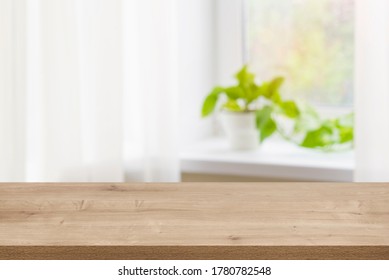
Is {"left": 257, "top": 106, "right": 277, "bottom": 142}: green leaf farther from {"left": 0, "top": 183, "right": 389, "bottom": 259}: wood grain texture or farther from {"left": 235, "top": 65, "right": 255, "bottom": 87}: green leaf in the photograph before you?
{"left": 0, "top": 183, "right": 389, "bottom": 259}: wood grain texture

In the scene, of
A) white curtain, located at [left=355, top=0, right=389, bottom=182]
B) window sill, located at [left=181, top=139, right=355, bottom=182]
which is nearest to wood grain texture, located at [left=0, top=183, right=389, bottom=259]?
white curtain, located at [left=355, top=0, right=389, bottom=182]

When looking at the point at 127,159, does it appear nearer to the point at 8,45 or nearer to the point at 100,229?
the point at 8,45

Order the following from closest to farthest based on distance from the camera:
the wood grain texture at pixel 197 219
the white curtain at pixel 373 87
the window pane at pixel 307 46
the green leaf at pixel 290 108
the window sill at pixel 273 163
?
1. the wood grain texture at pixel 197 219
2. the white curtain at pixel 373 87
3. the window sill at pixel 273 163
4. the green leaf at pixel 290 108
5. the window pane at pixel 307 46

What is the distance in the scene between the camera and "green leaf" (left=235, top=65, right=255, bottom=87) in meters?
2.12

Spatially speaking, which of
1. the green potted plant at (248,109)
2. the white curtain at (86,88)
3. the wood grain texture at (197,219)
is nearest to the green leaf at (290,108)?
the green potted plant at (248,109)

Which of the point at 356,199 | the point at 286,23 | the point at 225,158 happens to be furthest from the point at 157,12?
the point at 356,199

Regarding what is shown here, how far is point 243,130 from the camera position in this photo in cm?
216

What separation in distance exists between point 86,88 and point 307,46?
2.54 feet

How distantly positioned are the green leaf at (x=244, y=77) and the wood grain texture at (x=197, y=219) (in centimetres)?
104

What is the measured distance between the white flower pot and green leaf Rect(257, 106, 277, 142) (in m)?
0.03

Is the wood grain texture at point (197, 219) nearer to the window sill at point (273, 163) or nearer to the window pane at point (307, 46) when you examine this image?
the window sill at point (273, 163)

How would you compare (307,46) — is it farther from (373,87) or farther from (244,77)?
(373,87)

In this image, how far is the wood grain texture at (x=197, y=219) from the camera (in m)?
0.84

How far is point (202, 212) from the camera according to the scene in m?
0.97
